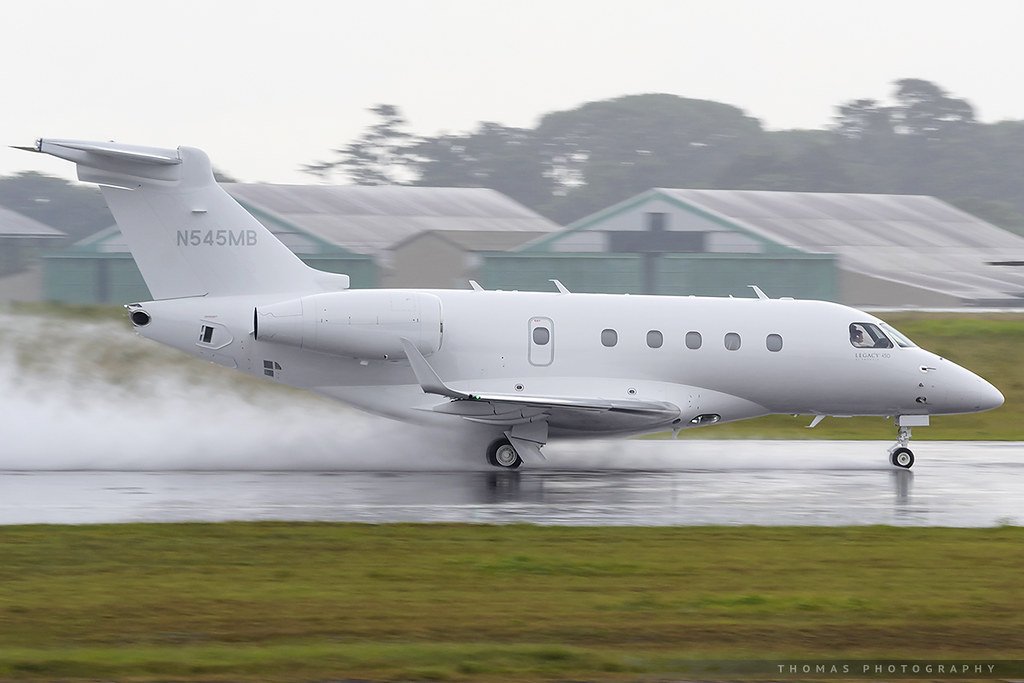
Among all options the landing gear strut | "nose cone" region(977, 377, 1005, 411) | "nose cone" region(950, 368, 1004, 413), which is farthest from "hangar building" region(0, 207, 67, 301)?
"nose cone" region(977, 377, 1005, 411)

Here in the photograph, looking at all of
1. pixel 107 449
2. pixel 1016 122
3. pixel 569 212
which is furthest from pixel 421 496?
pixel 1016 122

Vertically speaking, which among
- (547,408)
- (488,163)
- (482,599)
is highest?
(488,163)

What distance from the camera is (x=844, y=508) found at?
17000 mm

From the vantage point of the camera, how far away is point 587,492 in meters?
18.3

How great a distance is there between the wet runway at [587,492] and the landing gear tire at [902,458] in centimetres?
35

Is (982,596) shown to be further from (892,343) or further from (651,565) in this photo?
(892,343)

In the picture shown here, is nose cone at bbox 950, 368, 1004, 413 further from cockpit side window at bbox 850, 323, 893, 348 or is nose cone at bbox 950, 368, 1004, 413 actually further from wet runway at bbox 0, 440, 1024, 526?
cockpit side window at bbox 850, 323, 893, 348

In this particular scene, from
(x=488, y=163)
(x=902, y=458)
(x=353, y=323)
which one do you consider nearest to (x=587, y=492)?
(x=353, y=323)

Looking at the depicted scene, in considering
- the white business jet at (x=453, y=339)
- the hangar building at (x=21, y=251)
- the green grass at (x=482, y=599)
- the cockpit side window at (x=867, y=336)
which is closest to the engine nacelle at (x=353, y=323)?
the white business jet at (x=453, y=339)

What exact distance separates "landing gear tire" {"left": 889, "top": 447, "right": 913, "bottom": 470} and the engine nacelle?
7518mm

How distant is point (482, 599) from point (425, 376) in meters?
8.79

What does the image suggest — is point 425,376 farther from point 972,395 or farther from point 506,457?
point 972,395

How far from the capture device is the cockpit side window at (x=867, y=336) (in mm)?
22375

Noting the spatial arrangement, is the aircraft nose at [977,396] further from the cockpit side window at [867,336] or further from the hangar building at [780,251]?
the hangar building at [780,251]
